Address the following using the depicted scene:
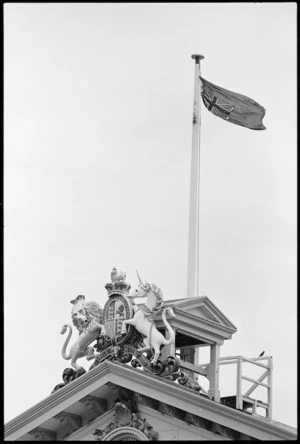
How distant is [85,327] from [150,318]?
179 centimetres

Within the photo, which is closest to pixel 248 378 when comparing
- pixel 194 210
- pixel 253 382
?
pixel 253 382

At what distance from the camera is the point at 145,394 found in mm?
37688

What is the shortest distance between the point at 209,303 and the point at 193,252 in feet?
11.6

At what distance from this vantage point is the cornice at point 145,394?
3588cm

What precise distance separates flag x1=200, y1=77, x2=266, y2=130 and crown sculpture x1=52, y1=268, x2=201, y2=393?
327 inches

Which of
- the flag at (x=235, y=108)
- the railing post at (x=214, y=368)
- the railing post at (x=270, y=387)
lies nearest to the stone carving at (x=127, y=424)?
the railing post at (x=214, y=368)

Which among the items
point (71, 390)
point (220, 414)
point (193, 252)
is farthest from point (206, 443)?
point (193, 252)

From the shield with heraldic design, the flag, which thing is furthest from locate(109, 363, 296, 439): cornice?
the flag

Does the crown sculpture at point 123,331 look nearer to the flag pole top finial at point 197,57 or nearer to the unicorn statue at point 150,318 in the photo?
the unicorn statue at point 150,318

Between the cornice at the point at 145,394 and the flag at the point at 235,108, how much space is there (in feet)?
34.6

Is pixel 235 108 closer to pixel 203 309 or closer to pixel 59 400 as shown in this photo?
pixel 203 309

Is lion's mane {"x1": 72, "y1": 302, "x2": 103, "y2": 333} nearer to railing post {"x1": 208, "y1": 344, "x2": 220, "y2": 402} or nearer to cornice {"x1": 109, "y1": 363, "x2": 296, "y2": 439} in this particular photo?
cornice {"x1": 109, "y1": 363, "x2": 296, "y2": 439}

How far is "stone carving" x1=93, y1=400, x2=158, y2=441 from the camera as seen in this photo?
37969 millimetres

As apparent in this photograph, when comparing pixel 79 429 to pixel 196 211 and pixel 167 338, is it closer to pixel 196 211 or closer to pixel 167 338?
pixel 167 338
